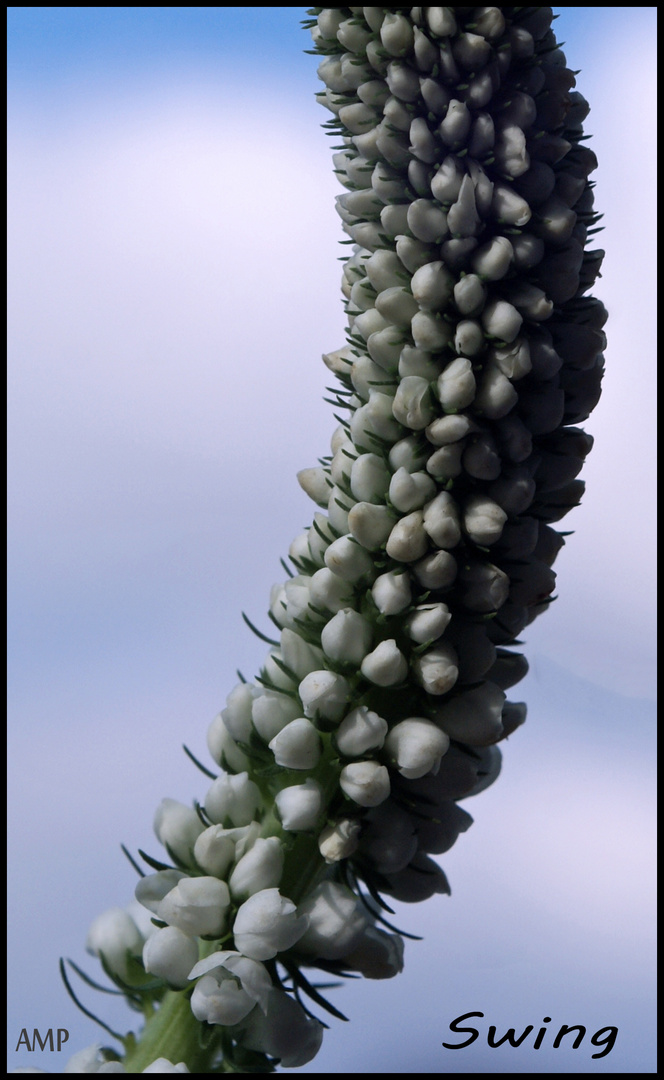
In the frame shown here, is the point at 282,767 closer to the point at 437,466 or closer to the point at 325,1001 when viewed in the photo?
the point at 325,1001

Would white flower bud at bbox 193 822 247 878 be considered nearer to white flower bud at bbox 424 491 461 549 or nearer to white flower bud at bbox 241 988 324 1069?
white flower bud at bbox 241 988 324 1069

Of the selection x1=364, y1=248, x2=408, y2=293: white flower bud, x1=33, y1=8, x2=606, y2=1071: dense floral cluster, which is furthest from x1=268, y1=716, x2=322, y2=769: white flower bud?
x1=364, y1=248, x2=408, y2=293: white flower bud

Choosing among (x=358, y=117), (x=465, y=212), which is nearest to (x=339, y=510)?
(x=465, y=212)

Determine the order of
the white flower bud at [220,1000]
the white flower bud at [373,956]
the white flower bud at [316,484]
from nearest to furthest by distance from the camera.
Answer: the white flower bud at [220,1000] < the white flower bud at [373,956] < the white flower bud at [316,484]

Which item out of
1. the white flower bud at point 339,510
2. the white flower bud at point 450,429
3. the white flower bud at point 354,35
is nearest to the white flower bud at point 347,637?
the white flower bud at point 339,510

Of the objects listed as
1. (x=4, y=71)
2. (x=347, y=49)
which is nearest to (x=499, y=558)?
(x=347, y=49)

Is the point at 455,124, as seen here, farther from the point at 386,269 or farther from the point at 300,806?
the point at 300,806

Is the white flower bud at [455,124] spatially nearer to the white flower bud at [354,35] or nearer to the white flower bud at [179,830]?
the white flower bud at [354,35]
